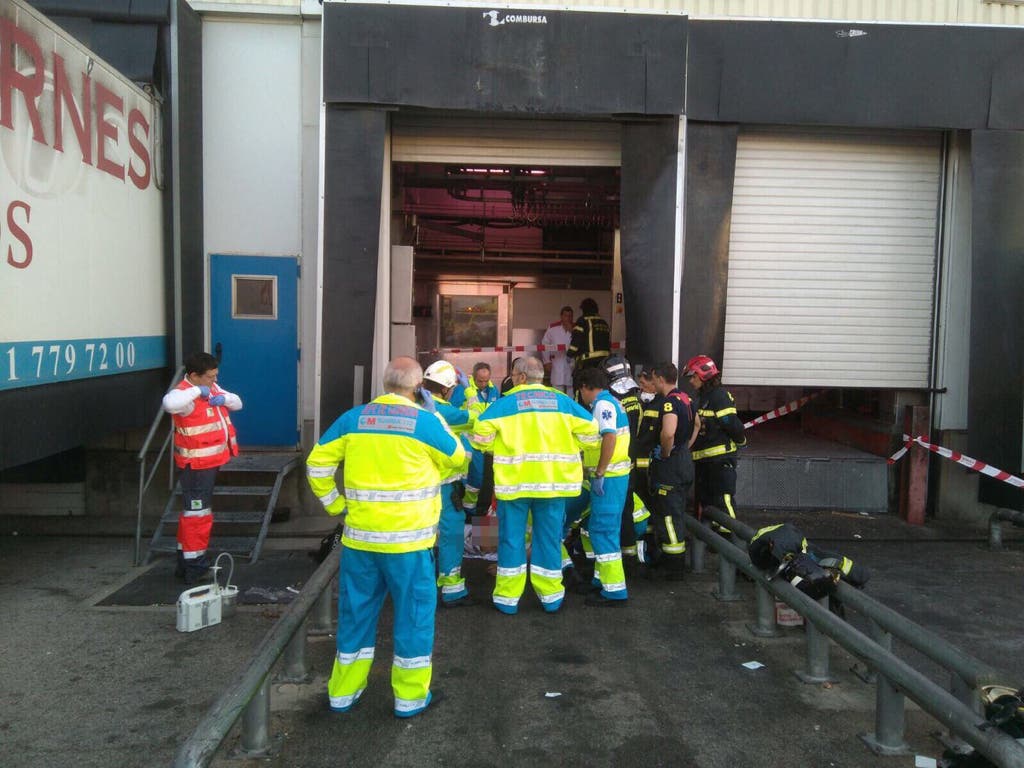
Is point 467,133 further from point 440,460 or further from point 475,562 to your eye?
point 440,460

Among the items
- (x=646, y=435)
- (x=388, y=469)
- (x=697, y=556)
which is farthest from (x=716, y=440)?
(x=388, y=469)

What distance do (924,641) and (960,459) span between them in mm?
5554

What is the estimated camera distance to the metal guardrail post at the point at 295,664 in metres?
4.70

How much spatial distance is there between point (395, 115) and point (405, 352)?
2789 mm

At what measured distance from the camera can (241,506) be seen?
8039 millimetres

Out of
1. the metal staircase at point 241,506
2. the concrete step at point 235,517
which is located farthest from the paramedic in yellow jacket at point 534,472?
the concrete step at point 235,517

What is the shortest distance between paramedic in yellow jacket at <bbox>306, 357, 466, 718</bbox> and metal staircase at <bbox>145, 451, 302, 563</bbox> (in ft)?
10.6

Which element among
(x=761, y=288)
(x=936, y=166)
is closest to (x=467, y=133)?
(x=761, y=288)

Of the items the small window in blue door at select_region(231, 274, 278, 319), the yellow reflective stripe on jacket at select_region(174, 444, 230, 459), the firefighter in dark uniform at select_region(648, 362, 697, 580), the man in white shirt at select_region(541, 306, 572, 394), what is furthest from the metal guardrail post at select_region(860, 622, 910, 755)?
the man in white shirt at select_region(541, 306, 572, 394)

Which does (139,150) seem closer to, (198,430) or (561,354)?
(198,430)

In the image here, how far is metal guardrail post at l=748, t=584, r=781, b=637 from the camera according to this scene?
5.54m

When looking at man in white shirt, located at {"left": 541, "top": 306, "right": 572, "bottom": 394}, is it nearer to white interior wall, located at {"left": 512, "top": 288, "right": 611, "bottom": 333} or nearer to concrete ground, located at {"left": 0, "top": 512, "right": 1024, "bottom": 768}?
white interior wall, located at {"left": 512, "top": 288, "right": 611, "bottom": 333}

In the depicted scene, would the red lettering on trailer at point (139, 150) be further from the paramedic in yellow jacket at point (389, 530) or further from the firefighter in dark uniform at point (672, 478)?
the firefighter in dark uniform at point (672, 478)

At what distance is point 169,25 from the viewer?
26.2 ft
